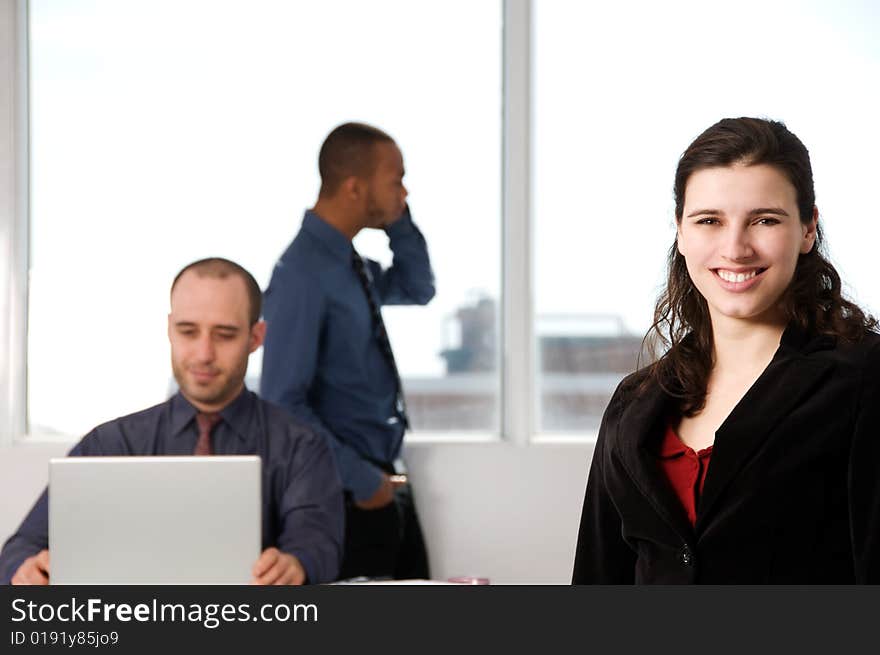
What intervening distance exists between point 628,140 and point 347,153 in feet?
3.61

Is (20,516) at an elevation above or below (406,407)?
below

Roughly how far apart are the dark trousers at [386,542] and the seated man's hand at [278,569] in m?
1.67

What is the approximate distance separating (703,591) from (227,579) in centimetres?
81

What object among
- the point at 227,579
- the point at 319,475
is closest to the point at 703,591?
the point at 227,579

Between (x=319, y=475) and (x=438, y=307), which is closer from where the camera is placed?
(x=319, y=475)

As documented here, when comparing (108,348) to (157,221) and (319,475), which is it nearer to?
(157,221)

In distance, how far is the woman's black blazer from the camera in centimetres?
115

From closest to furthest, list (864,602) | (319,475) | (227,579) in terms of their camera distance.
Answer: (864,602), (227,579), (319,475)

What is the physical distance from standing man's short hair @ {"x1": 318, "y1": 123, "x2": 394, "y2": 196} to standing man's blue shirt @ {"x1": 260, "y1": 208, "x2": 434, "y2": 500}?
0.18m

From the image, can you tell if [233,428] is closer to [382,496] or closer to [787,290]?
[382,496]

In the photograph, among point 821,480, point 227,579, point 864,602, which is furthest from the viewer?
point 227,579

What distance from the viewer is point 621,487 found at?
1343 mm

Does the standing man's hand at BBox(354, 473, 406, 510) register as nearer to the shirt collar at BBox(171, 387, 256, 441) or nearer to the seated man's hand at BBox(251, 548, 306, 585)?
the shirt collar at BBox(171, 387, 256, 441)

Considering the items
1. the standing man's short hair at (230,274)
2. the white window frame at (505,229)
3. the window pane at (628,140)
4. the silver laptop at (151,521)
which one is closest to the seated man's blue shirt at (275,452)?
the standing man's short hair at (230,274)
